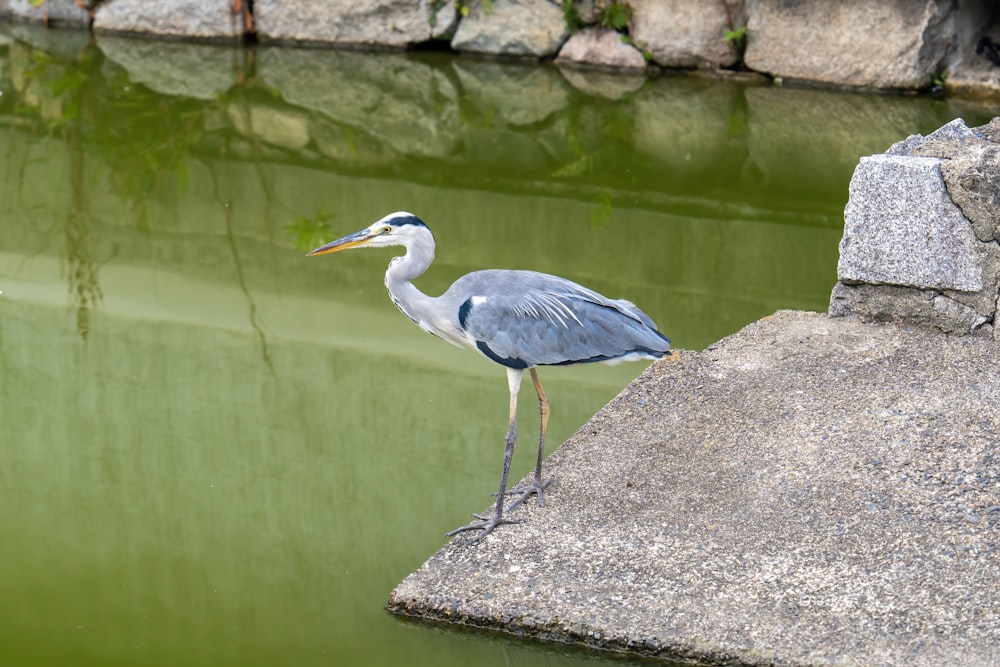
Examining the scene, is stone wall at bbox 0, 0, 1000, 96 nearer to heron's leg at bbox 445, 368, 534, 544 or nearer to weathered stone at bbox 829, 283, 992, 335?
weathered stone at bbox 829, 283, 992, 335

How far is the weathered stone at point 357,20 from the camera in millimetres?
11250

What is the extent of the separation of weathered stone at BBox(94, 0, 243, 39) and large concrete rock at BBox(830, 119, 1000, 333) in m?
7.93

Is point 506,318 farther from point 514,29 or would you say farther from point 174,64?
point 174,64

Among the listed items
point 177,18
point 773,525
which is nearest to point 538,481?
point 773,525

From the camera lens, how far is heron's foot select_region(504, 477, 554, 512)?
4.14m

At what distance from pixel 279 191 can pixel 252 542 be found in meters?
4.05

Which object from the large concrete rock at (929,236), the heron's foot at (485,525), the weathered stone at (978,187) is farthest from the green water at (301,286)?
the weathered stone at (978,187)

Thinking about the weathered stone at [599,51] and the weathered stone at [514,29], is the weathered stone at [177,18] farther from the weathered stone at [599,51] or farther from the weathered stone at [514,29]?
the weathered stone at [599,51]

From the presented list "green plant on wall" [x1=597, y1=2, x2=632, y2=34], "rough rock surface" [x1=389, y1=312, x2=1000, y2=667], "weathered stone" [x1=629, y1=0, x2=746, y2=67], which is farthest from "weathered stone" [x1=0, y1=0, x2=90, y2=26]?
"rough rock surface" [x1=389, y1=312, x2=1000, y2=667]

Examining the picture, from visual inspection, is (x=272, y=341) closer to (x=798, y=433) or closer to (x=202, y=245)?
(x=202, y=245)

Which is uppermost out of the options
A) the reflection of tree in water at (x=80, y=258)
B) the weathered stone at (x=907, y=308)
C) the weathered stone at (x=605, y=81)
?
the weathered stone at (x=605, y=81)

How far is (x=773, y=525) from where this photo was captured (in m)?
3.90

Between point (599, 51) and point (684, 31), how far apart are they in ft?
2.36

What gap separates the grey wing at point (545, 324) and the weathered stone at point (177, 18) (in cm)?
832
